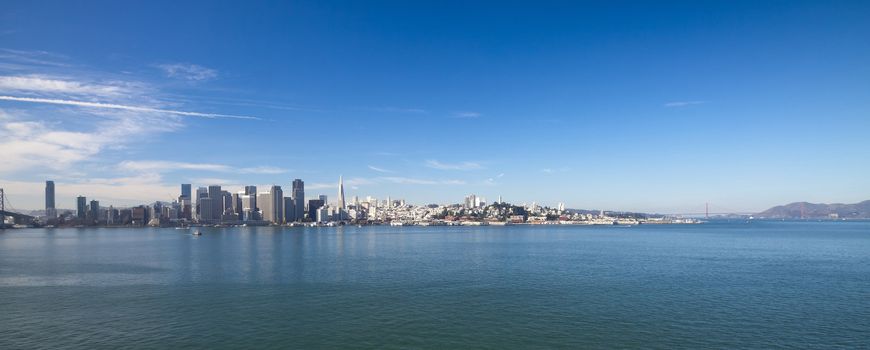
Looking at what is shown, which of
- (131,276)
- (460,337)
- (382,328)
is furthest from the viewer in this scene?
(131,276)

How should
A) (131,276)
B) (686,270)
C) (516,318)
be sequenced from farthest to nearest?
(686,270)
(131,276)
(516,318)

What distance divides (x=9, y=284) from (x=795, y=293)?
58.6 meters

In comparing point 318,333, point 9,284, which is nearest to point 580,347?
point 318,333

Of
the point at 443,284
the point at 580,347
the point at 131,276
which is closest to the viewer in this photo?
the point at 580,347

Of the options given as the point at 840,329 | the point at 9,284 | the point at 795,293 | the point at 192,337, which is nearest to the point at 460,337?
the point at 192,337

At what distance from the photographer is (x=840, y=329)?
2350cm

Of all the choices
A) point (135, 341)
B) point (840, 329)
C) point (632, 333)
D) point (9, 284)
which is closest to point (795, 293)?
point (840, 329)

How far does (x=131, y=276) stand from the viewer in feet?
136

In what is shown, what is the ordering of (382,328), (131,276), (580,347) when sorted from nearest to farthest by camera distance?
(580,347), (382,328), (131,276)

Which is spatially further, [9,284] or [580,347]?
[9,284]

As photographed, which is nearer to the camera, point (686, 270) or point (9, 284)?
point (9, 284)

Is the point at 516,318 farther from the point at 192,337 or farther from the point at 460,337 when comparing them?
the point at 192,337

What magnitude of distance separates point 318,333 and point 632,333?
50.3 ft

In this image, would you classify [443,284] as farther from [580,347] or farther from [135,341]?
[135,341]
